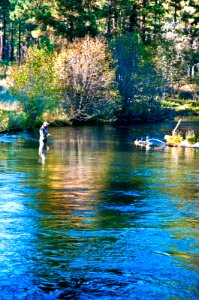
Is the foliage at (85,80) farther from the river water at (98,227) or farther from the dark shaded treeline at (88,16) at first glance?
the river water at (98,227)

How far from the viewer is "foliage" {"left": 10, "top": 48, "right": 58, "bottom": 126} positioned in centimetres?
5531

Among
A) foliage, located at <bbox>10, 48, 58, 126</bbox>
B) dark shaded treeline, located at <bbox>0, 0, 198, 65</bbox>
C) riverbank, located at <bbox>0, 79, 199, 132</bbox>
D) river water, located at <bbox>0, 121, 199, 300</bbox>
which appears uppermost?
dark shaded treeline, located at <bbox>0, 0, 198, 65</bbox>

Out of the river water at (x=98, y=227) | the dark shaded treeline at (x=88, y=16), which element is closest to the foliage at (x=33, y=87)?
the dark shaded treeline at (x=88, y=16)

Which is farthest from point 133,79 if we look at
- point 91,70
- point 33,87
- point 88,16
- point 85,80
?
point 33,87

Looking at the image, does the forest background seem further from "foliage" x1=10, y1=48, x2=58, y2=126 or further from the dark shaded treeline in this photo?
the dark shaded treeline

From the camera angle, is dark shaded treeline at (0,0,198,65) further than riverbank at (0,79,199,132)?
Yes

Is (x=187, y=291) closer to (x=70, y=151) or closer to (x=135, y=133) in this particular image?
(x=70, y=151)

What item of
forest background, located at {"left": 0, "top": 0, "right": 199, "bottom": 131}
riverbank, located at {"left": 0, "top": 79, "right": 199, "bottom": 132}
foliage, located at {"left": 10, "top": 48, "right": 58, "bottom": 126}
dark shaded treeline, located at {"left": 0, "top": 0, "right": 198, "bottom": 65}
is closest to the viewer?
riverbank, located at {"left": 0, "top": 79, "right": 199, "bottom": 132}

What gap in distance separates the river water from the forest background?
794 inches

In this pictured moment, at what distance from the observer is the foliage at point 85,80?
63000 mm

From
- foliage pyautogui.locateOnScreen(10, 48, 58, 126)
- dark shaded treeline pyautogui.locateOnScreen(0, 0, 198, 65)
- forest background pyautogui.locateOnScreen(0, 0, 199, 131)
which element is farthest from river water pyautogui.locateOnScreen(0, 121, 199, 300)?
dark shaded treeline pyautogui.locateOnScreen(0, 0, 198, 65)

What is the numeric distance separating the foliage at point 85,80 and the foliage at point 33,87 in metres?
6.42

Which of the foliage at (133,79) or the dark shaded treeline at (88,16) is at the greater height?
the dark shaded treeline at (88,16)

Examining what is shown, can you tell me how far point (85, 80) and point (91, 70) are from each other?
1.27 meters
